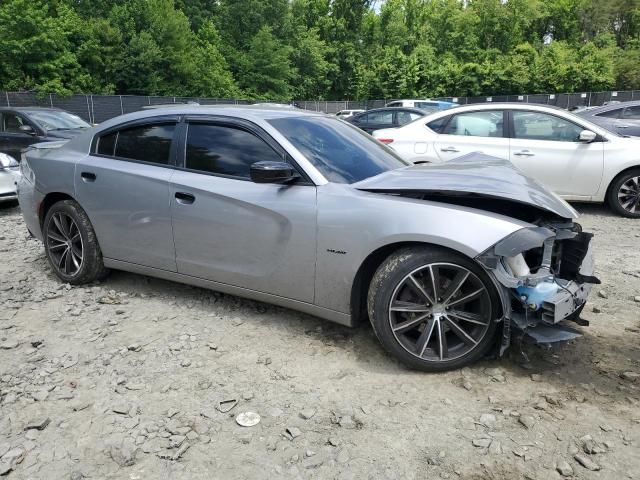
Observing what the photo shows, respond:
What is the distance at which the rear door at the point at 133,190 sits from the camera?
3896mm

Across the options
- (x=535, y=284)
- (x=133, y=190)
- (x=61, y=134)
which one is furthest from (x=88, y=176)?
(x=61, y=134)

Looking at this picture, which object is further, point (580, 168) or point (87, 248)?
point (580, 168)

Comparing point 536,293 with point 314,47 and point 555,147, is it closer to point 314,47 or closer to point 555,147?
point 555,147

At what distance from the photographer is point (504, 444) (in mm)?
2406

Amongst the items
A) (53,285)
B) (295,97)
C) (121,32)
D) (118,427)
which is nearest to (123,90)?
(121,32)

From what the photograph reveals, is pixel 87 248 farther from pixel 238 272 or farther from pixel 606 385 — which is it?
pixel 606 385

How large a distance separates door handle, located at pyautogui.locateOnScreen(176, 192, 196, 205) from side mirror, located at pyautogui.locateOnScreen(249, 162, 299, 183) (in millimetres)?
682

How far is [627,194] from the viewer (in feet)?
22.6

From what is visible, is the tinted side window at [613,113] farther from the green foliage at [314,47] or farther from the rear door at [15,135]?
the green foliage at [314,47]

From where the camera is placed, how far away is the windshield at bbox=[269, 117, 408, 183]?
3463 millimetres

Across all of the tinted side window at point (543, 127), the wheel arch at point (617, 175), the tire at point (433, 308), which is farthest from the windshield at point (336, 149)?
the wheel arch at point (617, 175)

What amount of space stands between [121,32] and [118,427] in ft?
126

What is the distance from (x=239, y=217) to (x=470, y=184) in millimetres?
1538

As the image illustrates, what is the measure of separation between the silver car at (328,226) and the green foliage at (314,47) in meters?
29.3
